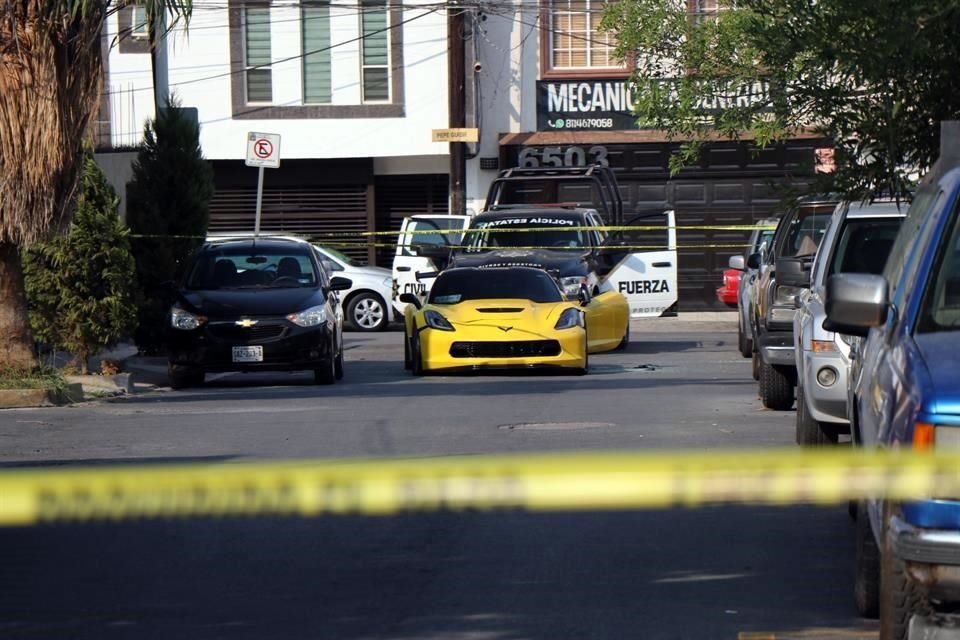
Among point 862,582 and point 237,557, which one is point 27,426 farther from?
point 862,582

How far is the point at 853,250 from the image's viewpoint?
11.1 metres

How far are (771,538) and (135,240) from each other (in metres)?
13.0

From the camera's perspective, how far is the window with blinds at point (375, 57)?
3180 cm

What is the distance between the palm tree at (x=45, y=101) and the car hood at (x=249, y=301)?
95.6 inches

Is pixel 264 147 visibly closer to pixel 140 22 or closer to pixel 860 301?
pixel 140 22

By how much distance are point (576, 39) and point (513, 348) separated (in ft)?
51.1

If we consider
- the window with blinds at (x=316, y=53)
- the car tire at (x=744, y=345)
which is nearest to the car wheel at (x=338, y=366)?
the car tire at (x=744, y=345)

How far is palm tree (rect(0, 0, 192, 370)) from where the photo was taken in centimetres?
1413

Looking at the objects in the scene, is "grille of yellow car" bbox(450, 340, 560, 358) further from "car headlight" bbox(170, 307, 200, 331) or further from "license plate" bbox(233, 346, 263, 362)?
"car headlight" bbox(170, 307, 200, 331)

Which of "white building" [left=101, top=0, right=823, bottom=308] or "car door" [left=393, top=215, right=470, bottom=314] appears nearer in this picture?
"car door" [left=393, top=215, right=470, bottom=314]

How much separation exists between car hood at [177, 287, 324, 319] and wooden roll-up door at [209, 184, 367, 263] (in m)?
14.6

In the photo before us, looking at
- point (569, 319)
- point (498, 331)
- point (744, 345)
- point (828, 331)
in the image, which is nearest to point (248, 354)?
point (498, 331)

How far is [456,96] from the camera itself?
3067cm

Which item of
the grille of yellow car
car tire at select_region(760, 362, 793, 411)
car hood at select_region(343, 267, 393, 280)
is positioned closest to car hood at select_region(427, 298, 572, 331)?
the grille of yellow car
